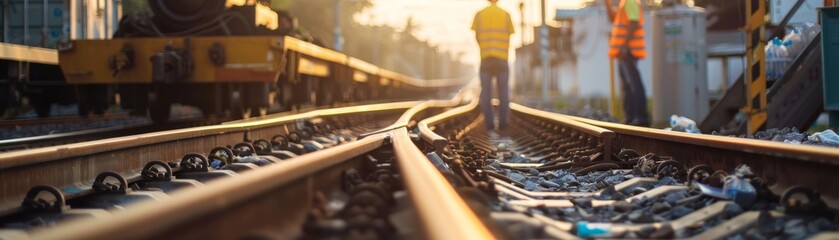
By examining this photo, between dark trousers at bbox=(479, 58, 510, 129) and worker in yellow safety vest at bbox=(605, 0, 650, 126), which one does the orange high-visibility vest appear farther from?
dark trousers at bbox=(479, 58, 510, 129)

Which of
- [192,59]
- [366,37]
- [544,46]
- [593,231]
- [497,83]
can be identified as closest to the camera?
[593,231]

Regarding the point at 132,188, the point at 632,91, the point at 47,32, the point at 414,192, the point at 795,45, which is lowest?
the point at 132,188

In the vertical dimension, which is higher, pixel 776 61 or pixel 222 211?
pixel 776 61

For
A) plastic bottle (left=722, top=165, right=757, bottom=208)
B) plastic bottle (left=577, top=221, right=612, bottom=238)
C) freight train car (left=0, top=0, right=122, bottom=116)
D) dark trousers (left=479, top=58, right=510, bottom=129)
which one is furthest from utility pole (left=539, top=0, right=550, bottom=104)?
plastic bottle (left=577, top=221, right=612, bottom=238)

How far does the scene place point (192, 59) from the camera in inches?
410

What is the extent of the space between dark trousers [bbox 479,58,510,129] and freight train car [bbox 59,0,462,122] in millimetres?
2366

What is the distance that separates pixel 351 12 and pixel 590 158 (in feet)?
170

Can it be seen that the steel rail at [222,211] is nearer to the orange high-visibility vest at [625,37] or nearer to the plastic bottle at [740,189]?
the plastic bottle at [740,189]

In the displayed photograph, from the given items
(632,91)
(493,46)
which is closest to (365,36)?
(632,91)

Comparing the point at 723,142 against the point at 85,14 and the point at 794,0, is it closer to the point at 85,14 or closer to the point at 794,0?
the point at 794,0

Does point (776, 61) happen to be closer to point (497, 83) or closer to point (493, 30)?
point (493, 30)

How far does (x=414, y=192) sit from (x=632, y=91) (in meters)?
9.72

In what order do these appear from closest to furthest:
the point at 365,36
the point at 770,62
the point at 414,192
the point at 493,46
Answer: the point at 414,192 → the point at 770,62 → the point at 493,46 → the point at 365,36

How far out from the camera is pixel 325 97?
15.7m
